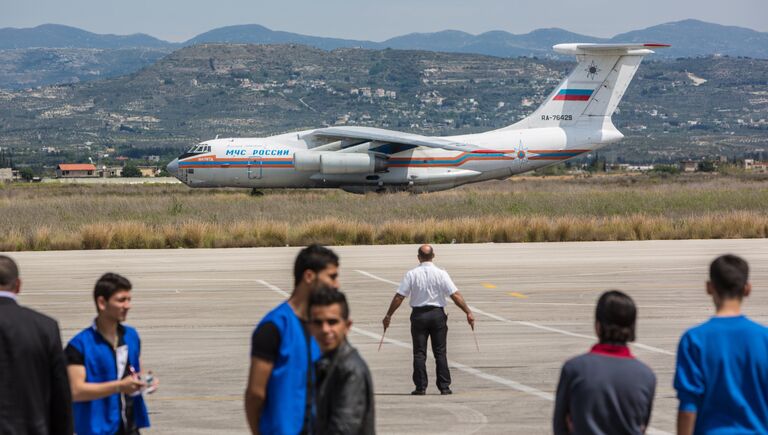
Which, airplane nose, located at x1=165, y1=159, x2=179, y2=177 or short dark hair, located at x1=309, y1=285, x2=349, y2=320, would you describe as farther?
airplane nose, located at x1=165, y1=159, x2=179, y2=177

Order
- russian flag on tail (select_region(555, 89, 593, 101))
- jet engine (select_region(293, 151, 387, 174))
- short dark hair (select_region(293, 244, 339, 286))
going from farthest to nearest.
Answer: russian flag on tail (select_region(555, 89, 593, 101))
jet engine (select_region(293, 151, 387, 174))
short dark hair (select_region(293, 244, 339, 286))

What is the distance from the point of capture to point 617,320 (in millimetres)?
6191

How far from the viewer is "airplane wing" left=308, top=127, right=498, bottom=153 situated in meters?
48.1

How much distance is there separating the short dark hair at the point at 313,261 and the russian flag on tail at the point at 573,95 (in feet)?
150

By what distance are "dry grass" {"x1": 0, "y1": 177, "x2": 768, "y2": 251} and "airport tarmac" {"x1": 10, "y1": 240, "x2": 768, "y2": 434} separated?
5.46 feet

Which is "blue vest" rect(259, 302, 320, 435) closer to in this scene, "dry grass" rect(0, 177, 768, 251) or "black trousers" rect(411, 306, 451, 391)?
"black trousers" rect(411, 306, 451, 391)

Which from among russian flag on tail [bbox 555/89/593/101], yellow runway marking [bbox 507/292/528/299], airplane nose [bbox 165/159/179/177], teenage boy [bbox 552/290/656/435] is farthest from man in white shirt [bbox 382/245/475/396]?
russian flag on tail [bbox 555/89/593/101]

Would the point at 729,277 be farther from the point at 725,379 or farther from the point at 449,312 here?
the point at 449,312

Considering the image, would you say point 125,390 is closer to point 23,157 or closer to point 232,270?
point 232,270

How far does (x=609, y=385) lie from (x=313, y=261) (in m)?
1.59

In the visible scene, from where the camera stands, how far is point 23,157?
18400 centimetres

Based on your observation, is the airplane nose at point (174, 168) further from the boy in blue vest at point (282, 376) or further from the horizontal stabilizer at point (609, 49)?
the boy in blue vest at point (282, 376)

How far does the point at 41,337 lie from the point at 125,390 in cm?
58

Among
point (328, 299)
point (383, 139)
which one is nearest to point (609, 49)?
point (383, 139)
